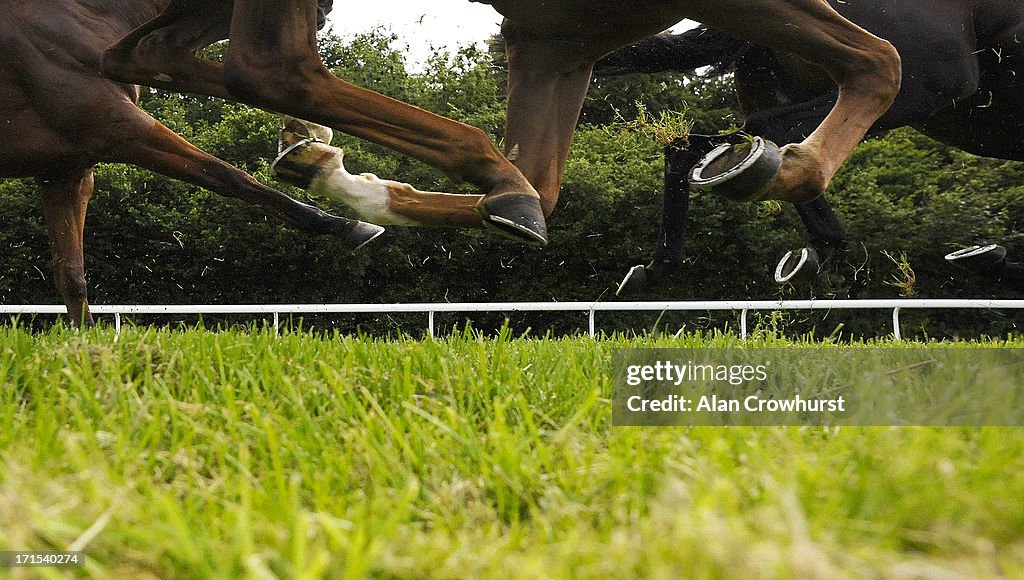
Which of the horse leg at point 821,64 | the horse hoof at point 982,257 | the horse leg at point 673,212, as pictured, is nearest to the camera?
the horse leg at point 821,64

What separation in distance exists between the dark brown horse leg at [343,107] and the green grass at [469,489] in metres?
0.72

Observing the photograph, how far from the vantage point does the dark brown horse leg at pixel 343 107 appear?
2695 millimetres

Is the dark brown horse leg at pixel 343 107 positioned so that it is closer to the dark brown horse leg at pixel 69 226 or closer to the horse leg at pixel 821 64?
the horse leg at pixel 821 64

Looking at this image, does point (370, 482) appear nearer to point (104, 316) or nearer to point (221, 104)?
point (104, 316)

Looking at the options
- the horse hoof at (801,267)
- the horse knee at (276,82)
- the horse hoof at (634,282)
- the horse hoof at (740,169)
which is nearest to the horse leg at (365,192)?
the horse knee at (276,82)

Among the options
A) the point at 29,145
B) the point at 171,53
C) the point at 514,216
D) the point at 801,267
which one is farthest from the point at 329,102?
the point at 801,267

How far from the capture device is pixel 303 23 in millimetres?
2719

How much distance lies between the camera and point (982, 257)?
4891 mm

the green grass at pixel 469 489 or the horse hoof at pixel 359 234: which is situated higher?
the horse hoof at pixel 359 234

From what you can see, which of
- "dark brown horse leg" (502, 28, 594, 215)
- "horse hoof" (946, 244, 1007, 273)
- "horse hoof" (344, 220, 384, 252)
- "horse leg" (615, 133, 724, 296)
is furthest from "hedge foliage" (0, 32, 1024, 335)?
"dark brown horse leg" (502, 28, 594, 215)

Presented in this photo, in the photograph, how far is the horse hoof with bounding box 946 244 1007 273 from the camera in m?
4.88

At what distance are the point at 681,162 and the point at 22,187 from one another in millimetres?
9793

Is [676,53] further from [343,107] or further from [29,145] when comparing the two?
[29,145]

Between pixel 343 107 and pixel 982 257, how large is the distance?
12.4ft
